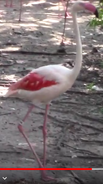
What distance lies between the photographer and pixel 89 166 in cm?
432

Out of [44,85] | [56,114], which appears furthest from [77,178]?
[56,114]

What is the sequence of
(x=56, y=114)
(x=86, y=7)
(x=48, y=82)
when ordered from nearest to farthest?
(x=86, y=7) → (x=48, y=82) → (x=56, y=114)

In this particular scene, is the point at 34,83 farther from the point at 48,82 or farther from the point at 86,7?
the point at 86,7

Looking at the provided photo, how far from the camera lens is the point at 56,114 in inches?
218

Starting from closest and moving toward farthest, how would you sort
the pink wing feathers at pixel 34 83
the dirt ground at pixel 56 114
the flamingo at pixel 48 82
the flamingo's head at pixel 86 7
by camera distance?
the flamingo's head at pixel 86 7, the flamingo at pixel 48 82, the pink wing feathers at pixel 34 83, the dirt ground at pixel 56 114

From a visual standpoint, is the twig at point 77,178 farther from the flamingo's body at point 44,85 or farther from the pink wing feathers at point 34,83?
the pink wing feathers at point 34,83

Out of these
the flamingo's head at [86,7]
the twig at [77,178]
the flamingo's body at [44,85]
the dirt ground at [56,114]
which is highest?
the flamingo's head at [86,7]

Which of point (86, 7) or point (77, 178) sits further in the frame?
point (77, 178)

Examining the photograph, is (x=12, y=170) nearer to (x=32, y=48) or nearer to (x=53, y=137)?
(x=53, y=137)

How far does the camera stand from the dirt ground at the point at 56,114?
4355mm

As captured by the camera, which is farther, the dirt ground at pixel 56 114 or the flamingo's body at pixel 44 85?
the dirt ground at pixel 56 114

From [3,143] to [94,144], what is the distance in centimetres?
100

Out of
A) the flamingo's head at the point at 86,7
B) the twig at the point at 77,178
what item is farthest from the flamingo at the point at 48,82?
the twig at the point at 77,178

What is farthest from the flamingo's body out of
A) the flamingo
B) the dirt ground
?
the dirt ground
